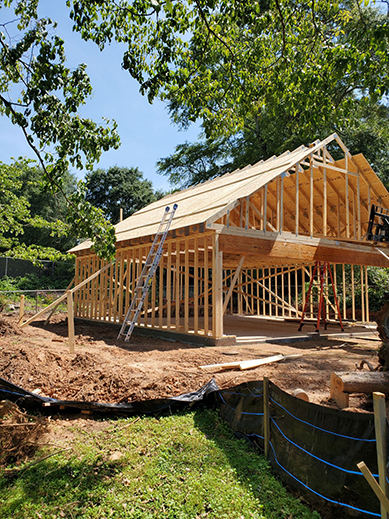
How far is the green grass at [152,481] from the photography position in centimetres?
290

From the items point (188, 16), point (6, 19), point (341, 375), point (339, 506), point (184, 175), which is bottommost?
point (339, 506)

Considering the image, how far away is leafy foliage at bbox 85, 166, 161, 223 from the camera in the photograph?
33.8m

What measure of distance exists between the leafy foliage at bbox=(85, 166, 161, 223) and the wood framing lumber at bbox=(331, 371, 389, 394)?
30910 mm

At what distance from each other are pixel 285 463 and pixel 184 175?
1248 inches

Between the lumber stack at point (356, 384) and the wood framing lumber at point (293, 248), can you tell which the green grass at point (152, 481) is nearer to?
the lumber stack at point (356, 384)

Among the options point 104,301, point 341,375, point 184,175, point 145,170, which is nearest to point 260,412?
point 341,375

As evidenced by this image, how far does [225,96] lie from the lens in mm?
6609

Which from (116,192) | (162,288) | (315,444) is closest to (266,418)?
(315,444)

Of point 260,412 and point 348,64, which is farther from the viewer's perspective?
point 348,64

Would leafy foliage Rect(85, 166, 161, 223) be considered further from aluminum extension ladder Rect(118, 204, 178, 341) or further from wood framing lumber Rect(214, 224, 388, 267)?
wood framing lumber Rect(214, 224, 388, 267)

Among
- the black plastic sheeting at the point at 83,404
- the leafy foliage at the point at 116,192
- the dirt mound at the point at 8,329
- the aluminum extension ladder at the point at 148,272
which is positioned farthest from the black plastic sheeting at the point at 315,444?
the leafy foliage at the point at 116,192

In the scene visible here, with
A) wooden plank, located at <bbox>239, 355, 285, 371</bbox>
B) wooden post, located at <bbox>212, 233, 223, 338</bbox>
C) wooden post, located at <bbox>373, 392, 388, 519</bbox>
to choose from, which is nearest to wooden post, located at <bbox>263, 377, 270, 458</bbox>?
wooden post, located at <bbox>373, 392, 388, 519</bbox>

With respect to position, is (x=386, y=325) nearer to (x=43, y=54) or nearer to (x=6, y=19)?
(x=43, y=54)

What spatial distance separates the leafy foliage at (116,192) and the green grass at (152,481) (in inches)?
1215
